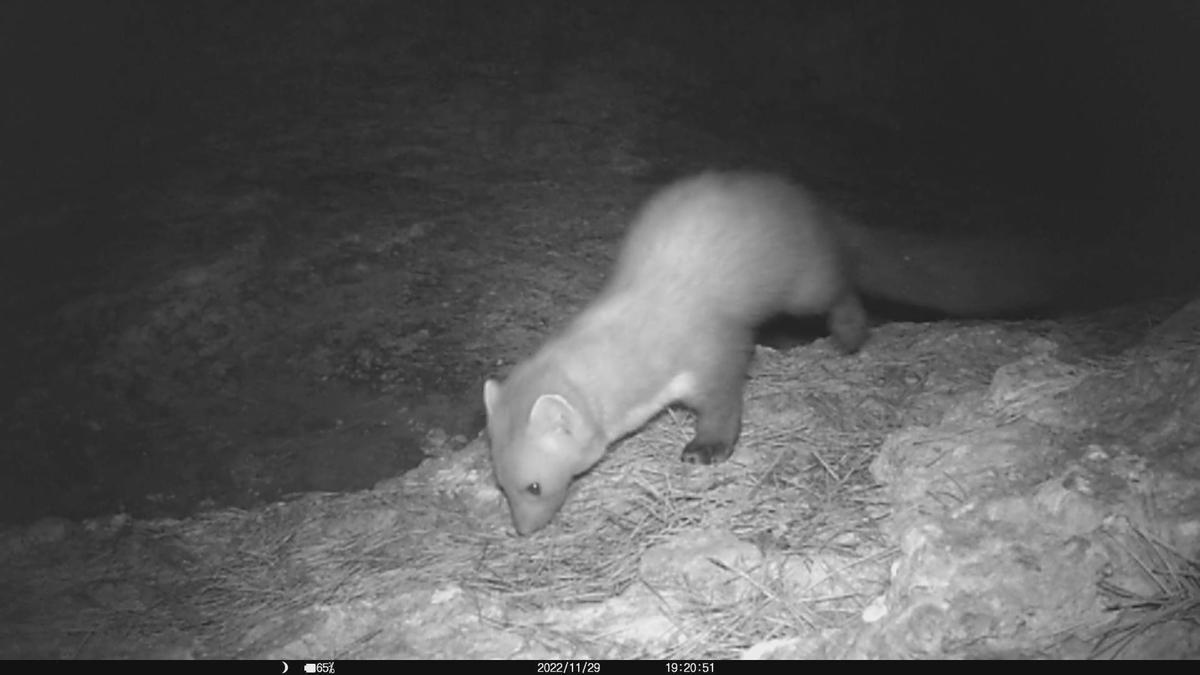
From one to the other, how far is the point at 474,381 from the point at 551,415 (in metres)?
2.18

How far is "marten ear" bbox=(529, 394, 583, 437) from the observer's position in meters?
4.21

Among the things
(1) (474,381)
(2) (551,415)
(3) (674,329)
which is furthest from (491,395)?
(1) (474,381)

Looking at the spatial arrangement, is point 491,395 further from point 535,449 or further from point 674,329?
point 674,329

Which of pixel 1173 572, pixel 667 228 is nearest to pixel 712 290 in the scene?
pixel 667 228

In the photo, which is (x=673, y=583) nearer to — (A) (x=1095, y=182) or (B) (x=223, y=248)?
(B) (x=223, y=248)

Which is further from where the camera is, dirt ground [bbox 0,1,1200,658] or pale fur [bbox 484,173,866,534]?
pale fur [bbox 484,173,866,534]

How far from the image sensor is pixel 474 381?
6344mm

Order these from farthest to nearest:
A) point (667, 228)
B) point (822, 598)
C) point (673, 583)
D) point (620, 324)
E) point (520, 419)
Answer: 1. point (667, 228)
2. point (620, 324)
3. point (520, 419)
4. point (673, 583)
5. point (822, 598)

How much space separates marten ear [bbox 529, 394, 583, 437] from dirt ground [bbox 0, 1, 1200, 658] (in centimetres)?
35

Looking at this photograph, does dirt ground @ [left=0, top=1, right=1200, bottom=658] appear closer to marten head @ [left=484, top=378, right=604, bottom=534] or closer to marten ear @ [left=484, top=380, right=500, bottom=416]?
marten head @ [left=484, top=378, right=604, bottom=534]

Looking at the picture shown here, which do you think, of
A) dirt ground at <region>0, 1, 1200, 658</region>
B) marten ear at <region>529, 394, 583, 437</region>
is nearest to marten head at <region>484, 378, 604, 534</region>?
marten ear at <region>529, 394, 583, 437</region>

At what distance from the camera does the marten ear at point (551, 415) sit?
421cm

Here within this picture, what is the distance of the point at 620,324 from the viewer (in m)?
4.77

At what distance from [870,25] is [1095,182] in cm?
279
